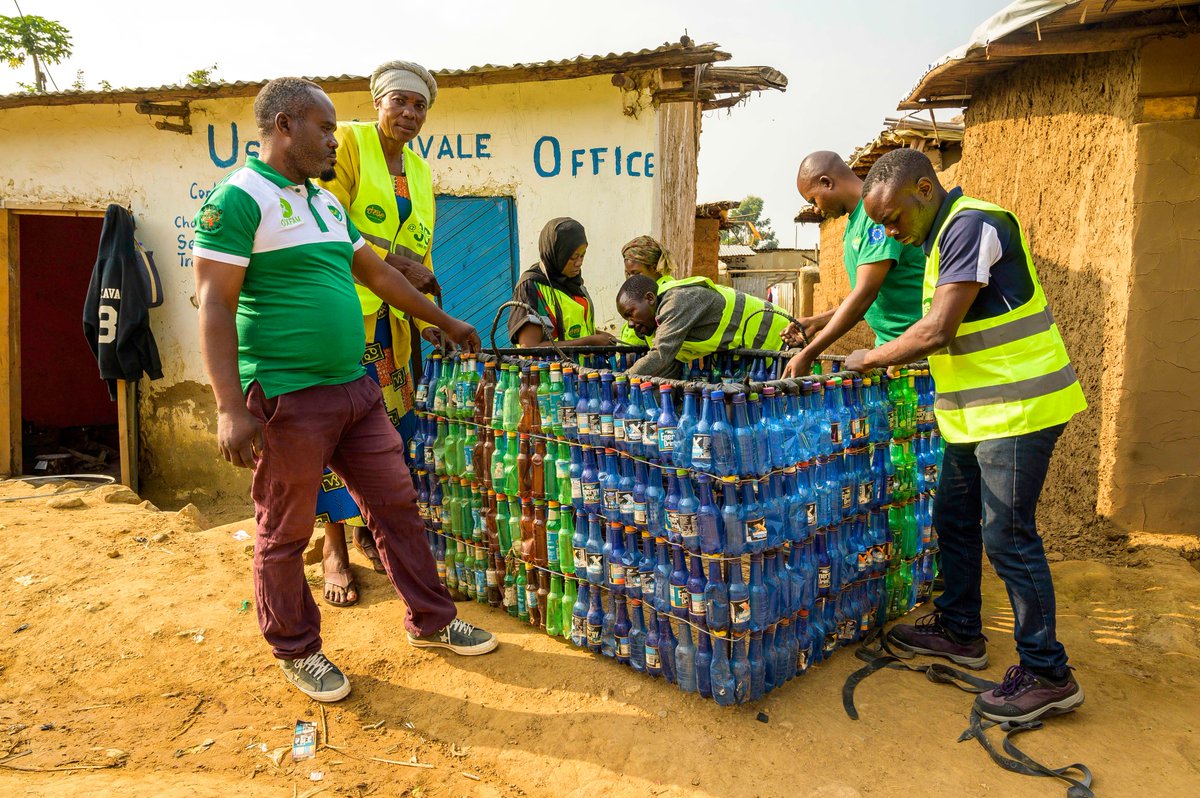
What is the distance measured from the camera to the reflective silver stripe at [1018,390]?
2.61 metres

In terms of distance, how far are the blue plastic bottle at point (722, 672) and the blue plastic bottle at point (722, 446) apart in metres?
0.65

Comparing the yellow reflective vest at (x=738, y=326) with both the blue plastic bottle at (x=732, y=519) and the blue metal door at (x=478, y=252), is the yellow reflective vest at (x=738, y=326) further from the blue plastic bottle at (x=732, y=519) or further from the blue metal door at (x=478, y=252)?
the blue metal door at (x=478, y=252)

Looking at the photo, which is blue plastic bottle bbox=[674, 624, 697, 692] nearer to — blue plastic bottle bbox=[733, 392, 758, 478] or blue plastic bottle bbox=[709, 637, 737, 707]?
blue plastic bottle bbox=[709, 637, 737, 707]

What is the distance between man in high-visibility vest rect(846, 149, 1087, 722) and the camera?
8.52 feet

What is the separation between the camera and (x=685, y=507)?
2621mm

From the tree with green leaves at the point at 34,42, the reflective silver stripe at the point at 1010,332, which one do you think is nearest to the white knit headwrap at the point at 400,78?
the reflective silver stripe at the point at 1010,332

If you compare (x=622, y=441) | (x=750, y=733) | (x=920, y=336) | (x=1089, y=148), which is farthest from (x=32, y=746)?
(x=1089, y=148)

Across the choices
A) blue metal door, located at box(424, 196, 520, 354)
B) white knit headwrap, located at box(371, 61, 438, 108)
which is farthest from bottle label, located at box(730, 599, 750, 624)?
blue metal door, located at box(424, 196, 520, 354)

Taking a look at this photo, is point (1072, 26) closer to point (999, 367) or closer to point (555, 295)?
point (999, 367)

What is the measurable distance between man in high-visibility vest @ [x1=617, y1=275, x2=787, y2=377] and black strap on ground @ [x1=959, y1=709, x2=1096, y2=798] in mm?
Result: 2018

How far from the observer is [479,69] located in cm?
612

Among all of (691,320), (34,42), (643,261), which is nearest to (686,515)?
(691,320)

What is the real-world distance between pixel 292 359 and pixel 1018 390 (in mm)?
2656

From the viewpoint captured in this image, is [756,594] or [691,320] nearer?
[756,594]
